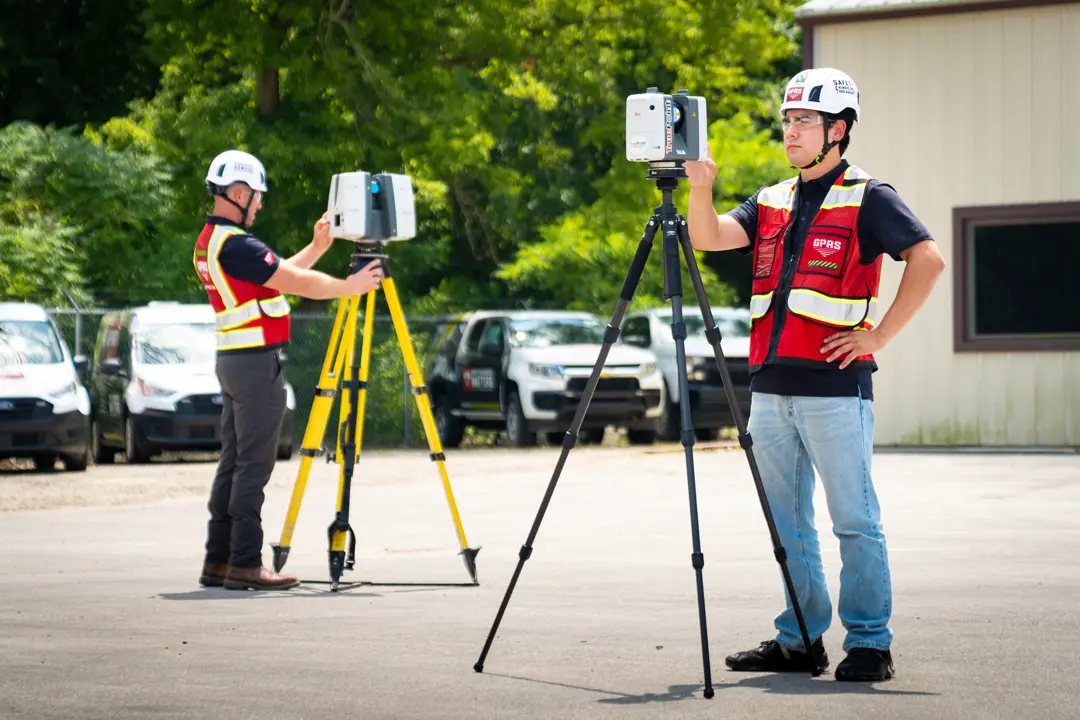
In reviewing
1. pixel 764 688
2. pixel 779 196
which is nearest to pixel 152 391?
pixel 779 196

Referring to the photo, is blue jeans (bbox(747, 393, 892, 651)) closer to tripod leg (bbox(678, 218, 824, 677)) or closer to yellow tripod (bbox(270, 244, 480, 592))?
tripod leg (bbox(678, 218, 824, 677))

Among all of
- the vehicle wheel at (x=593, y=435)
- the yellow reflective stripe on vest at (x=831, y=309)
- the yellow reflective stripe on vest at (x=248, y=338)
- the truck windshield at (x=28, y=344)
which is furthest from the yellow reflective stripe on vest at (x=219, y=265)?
the vehicle wheel at (x=593, y=435)

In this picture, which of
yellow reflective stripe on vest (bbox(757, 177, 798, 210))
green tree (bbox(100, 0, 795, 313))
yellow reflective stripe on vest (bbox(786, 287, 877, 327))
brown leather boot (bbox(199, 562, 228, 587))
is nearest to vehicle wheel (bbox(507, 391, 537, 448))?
green tree (bbox(100, 0, 795, 313))

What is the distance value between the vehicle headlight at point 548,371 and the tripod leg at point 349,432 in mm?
14208

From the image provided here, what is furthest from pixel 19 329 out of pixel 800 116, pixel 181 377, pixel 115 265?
pixel 800 116

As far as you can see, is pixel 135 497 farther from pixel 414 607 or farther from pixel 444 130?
pixel 444 130

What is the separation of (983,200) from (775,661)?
1613cm

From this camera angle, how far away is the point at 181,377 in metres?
22.7

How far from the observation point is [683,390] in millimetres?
6910

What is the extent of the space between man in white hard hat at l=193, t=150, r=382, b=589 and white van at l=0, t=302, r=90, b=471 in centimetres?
1065

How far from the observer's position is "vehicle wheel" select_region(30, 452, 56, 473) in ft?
71.1

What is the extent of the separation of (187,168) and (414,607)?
22568 mm

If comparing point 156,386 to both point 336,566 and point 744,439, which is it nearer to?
point 336,566

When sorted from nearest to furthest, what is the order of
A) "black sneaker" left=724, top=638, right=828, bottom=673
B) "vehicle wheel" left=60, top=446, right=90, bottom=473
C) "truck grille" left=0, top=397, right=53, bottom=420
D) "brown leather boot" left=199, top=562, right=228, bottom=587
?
"black sneaker" left=724, top=638, right=828, bottom=673, "brown leather boot" left=199, top=562, right=228, bottom=587, "truck grille" left=0, top=397, right=53, bottom=420, "vehicle wheel" left=60, top=446, right=90, bottom=473
